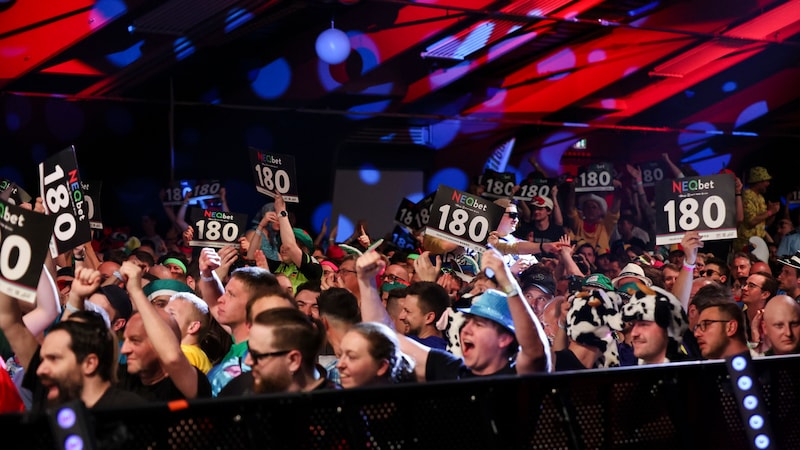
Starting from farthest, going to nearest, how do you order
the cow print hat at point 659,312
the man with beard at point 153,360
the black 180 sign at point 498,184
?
the black 180 sign at point 498,184 → the cow print hat at point 659,312 → the man with beard at point 153,360

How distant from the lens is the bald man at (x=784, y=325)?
5852 mm

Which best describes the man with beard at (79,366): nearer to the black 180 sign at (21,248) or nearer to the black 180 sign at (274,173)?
the black 180 sign at (21,248)

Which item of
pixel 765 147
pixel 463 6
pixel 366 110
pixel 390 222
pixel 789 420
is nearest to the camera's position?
pixel 789 420

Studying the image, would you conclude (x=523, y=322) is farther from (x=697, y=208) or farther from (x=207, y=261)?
(x=697, y=208)

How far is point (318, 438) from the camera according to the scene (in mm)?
3102

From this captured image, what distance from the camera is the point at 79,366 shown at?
3.97 meters

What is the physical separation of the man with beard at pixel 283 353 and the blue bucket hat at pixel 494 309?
821 millimetres

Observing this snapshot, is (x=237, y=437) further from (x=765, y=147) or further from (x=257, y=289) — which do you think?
(x=765, y=147)

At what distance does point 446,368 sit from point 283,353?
0.91 m

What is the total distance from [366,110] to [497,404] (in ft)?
48.6

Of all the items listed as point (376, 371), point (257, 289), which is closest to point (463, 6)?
point (257, 289)

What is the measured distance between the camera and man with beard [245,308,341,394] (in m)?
4.10

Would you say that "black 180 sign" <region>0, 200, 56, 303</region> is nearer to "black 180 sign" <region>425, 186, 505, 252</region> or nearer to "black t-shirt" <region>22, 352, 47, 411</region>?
"black t-shirt" <region>22, 352, 47, 411</region>

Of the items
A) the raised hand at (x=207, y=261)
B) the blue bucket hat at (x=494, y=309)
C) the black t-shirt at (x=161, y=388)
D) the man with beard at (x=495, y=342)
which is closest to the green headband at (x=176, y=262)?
the raised hand at (x=207, y=261)
